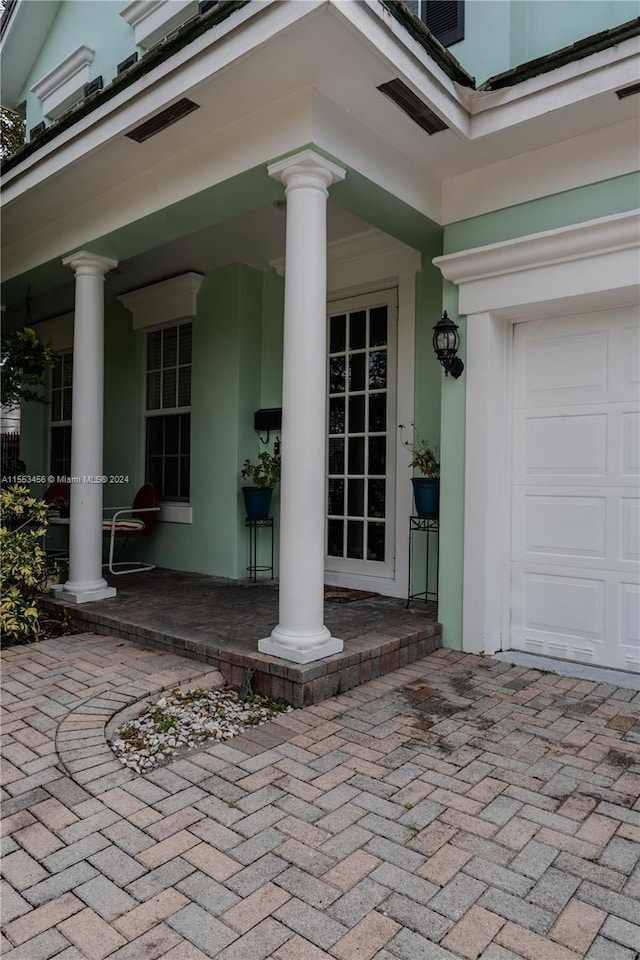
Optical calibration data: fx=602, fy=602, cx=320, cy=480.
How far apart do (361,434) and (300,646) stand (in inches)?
95.7

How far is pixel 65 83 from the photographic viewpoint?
583 centimetres

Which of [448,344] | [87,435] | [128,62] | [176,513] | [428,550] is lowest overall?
[428,550]

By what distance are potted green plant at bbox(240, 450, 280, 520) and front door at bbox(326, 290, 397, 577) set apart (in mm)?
499

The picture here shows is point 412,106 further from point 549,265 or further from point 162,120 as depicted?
point 162,120

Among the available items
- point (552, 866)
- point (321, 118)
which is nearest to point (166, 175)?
point (321, 118)

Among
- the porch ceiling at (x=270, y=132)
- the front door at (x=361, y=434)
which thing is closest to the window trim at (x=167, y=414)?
the front door at (x=361, y=434)

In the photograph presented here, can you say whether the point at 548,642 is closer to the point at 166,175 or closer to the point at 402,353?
the point at 402,353

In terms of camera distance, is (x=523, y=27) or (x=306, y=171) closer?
(x=306, y=171)

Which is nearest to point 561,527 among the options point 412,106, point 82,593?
point 412,106

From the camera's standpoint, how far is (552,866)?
1.74 meters

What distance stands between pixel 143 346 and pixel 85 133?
300 cm

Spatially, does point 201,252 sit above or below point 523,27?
below

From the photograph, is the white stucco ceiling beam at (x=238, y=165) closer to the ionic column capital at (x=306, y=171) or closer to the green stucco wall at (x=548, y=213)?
the ionic column capital at (x=306, y=171)

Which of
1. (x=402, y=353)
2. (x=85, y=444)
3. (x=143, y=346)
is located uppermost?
(x=143, y=346)
